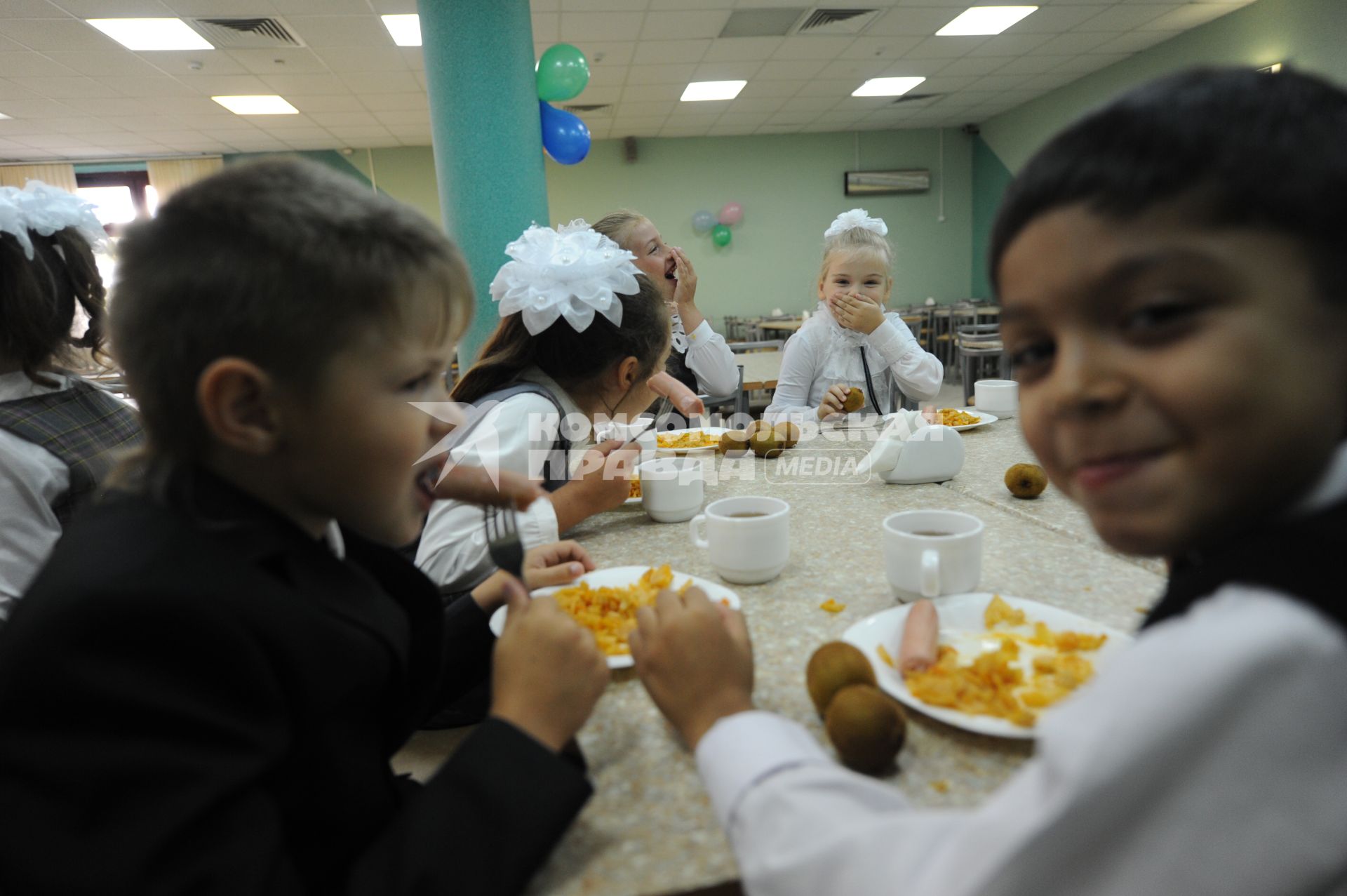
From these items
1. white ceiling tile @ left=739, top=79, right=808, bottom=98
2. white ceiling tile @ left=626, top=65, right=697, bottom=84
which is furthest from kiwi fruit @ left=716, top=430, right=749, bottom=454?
white ceiling tile @ left=739, top=79, right=808, bottom=98

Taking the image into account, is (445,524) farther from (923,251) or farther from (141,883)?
(923,251)

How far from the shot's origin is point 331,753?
0.61 m

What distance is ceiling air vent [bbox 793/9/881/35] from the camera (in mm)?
5715

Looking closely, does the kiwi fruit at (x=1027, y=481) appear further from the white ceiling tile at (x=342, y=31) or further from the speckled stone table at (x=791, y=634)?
the white ceiling tile at (x=342, y=31)

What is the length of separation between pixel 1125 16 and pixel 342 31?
6497 mm

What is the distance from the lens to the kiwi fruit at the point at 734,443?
6.83ft

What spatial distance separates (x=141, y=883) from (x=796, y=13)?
6532 millimetres

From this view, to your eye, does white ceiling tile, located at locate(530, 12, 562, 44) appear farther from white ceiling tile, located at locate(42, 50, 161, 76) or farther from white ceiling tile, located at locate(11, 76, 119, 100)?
white ceiling tile, located at locate(11, 76, 119, 100)

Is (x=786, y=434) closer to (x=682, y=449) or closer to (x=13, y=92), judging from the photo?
(x=682, y=449)

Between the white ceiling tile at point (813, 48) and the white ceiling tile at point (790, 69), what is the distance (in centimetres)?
12

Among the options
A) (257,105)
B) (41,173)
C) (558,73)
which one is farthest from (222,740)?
(41,173)

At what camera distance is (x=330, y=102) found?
7.19 m

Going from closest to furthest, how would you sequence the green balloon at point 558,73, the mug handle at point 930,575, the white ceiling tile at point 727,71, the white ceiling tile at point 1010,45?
the mug handle at point 930,575 < the green balloon at point 558,73 < the white ceiling tile at point 1010,45 < the white ceiling tile at point 727,71

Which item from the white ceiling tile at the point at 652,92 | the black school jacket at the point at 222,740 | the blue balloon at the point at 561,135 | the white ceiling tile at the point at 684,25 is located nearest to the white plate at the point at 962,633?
the black school jacket at the point at 222,740
